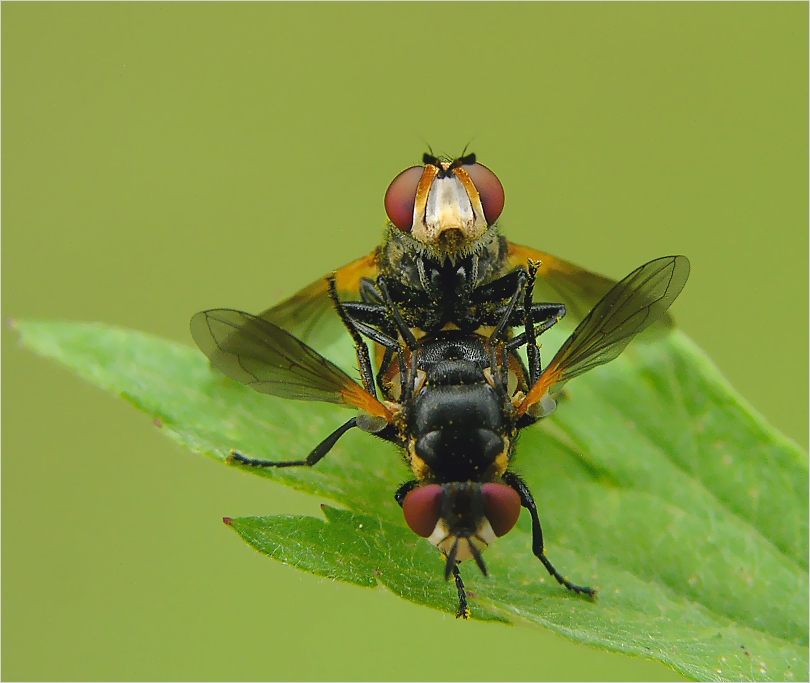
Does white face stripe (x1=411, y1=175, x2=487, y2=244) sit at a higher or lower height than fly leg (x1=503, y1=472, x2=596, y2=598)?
higher

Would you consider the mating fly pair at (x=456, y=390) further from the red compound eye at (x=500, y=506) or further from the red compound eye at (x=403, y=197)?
the red compound eye at (x=403, y=197)

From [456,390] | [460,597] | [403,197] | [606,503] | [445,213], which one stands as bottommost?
[460,597]

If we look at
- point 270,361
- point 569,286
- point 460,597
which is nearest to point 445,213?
point 270,361

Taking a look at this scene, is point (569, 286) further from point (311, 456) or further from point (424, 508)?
point (424, 508)

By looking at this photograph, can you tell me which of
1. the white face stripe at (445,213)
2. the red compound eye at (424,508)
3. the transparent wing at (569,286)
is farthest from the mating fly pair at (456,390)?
the transparent wing at (569,286)

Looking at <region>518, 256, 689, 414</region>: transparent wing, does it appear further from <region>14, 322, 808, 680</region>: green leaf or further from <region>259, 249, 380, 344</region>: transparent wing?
<region>259, 249, 380, 344</region>: transparent wing

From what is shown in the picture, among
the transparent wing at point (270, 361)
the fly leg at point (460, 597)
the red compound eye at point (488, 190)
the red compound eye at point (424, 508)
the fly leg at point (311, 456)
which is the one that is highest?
the red compound eye at point (488, 190)

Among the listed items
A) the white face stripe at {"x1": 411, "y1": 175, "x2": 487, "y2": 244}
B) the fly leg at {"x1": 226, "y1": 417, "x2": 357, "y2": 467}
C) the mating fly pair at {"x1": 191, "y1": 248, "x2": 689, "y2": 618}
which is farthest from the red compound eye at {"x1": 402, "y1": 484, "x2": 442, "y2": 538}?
the white face stripe at {"x1": 411, "y1": 175, "x2": 487, "y2": 244}

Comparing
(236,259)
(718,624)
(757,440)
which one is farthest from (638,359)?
(236,259)
